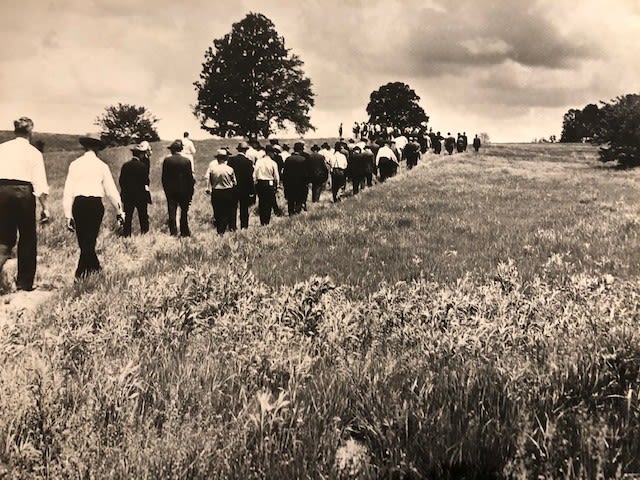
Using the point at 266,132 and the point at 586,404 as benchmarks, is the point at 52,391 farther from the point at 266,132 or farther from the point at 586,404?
the point at 266,132

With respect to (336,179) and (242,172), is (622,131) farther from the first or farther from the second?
(242,172)

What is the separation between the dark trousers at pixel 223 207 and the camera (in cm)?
1247

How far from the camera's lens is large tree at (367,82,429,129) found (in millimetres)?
99438

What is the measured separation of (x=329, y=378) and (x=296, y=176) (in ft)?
41.8

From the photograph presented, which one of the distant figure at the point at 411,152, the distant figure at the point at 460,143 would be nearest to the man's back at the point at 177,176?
the distant figure at the point at 411,152

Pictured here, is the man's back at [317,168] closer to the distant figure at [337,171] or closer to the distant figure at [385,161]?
the distant figure at [337,171]

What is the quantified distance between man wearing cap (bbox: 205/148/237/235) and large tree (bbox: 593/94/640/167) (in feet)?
106

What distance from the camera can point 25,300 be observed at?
22.3 feet

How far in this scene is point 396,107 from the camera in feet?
329

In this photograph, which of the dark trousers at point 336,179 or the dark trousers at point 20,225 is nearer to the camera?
the dark trousers at point 20,225

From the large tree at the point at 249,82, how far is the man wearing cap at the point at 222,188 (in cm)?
4014

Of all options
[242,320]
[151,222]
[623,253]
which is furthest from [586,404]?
[151,222]

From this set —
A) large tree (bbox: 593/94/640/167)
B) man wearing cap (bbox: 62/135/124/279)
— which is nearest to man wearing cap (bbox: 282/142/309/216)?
man wearing cap (bbox: 62/135/124/279)

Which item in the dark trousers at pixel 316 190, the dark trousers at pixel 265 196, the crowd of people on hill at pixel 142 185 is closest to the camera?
the crowd of people on hill at pixel 142 185
